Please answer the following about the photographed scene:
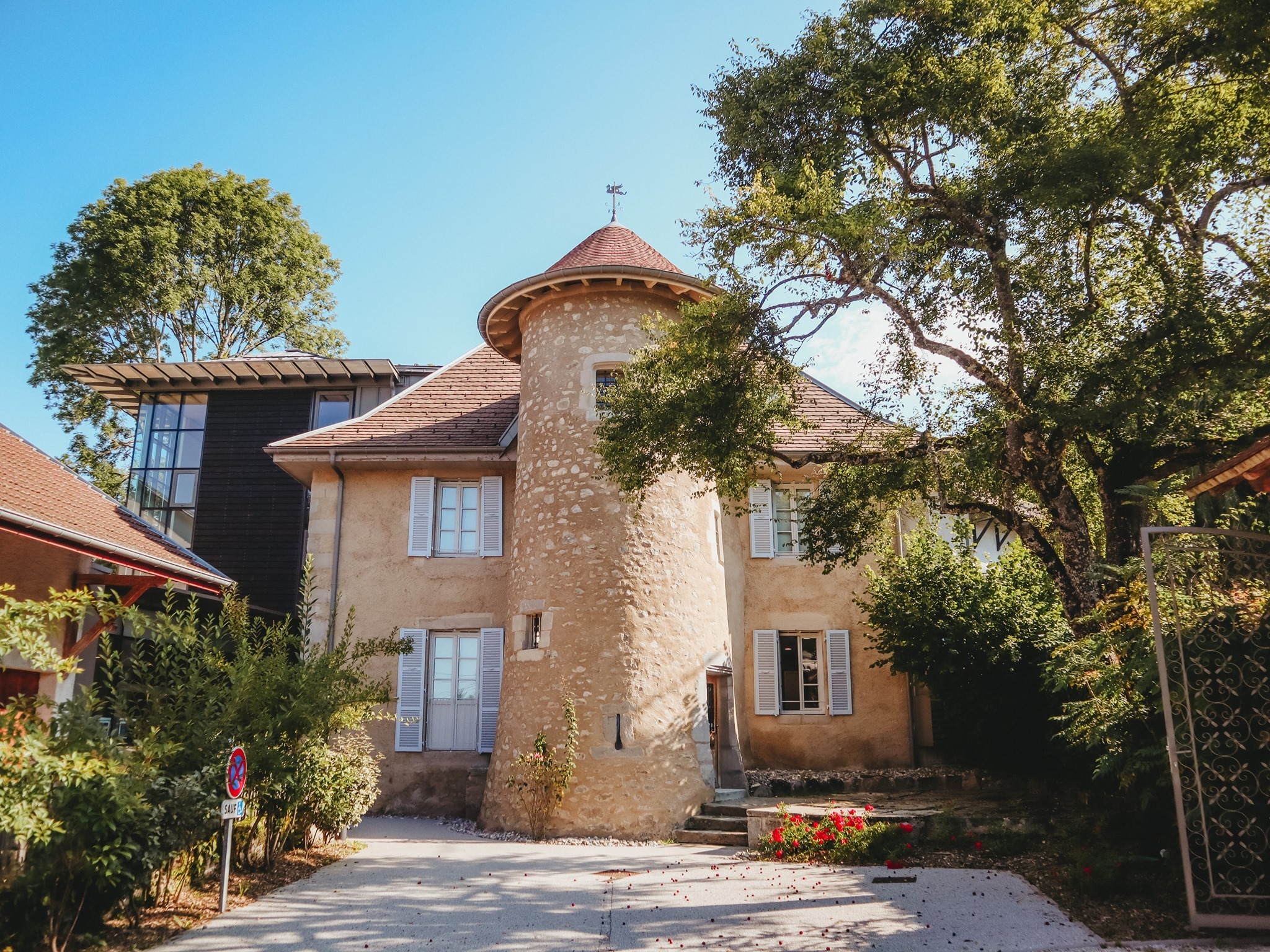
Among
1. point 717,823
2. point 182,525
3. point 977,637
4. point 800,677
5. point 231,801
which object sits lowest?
point 717,823

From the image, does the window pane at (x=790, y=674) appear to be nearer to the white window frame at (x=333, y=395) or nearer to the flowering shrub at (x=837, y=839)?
the flowering shrub at (x=837, y=839)

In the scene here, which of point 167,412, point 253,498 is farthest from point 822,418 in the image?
point 167,412

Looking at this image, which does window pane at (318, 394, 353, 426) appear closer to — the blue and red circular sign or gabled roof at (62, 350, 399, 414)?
gabled roof at (62, 350, 399, 414)

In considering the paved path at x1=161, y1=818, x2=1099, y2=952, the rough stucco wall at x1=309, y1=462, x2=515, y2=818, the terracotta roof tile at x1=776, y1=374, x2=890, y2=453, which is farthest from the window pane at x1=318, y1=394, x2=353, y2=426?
the paved path at x1=161, y1=818, x2=1099, y2=952

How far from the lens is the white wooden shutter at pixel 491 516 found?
42.8 ft

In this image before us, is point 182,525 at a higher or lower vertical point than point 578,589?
higher

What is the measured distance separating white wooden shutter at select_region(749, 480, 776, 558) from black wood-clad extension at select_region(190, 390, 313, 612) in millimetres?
7945

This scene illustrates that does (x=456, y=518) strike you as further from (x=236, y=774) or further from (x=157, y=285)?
(x=157, y=285)

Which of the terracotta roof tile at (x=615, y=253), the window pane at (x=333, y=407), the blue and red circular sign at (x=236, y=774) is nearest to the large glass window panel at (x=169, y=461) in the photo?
the window pane at (x=333, y=407)

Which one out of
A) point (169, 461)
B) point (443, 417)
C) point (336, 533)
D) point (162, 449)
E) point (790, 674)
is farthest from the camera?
point (162, 449)

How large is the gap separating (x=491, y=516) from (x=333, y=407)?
19.9 feet

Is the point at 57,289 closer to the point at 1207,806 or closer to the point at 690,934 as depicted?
the point at 690,934

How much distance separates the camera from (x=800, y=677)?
1323 centimetres

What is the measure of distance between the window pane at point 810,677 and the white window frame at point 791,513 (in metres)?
1.31
